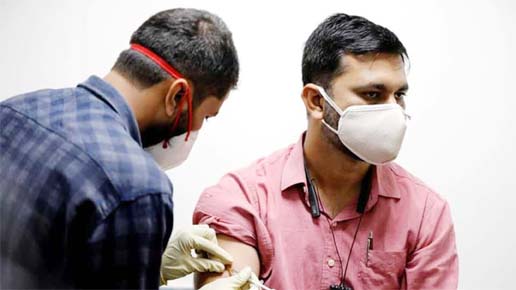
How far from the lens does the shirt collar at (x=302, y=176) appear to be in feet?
5.38

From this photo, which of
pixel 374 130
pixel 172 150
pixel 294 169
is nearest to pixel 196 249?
pixel 172 150

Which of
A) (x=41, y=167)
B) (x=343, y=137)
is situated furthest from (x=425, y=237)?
(x=41, y=167)

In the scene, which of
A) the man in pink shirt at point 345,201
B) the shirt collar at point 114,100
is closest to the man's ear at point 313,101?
the man in pink shirt at point 345,201

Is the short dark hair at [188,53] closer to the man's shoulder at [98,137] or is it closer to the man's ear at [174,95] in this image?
the man's ear at [174,95]

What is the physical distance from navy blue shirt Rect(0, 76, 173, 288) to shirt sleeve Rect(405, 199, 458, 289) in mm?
828

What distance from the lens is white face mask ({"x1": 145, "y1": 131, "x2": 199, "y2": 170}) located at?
1303 millimetres

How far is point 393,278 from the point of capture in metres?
1.57

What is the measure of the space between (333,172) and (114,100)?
83 cm

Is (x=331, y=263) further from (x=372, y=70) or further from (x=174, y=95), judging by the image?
(x=174, y=95)

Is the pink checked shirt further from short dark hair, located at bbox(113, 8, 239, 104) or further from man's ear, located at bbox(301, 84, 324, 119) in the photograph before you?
short dark hair, located at bbox(113, 8, 239, 104)

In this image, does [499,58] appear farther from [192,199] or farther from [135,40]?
[135,40]

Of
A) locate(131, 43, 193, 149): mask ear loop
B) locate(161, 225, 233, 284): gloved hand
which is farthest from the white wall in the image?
locate(131, 43, 193, 149): mask ear loop

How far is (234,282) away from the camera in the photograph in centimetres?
139

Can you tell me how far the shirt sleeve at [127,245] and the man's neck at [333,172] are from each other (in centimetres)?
75
